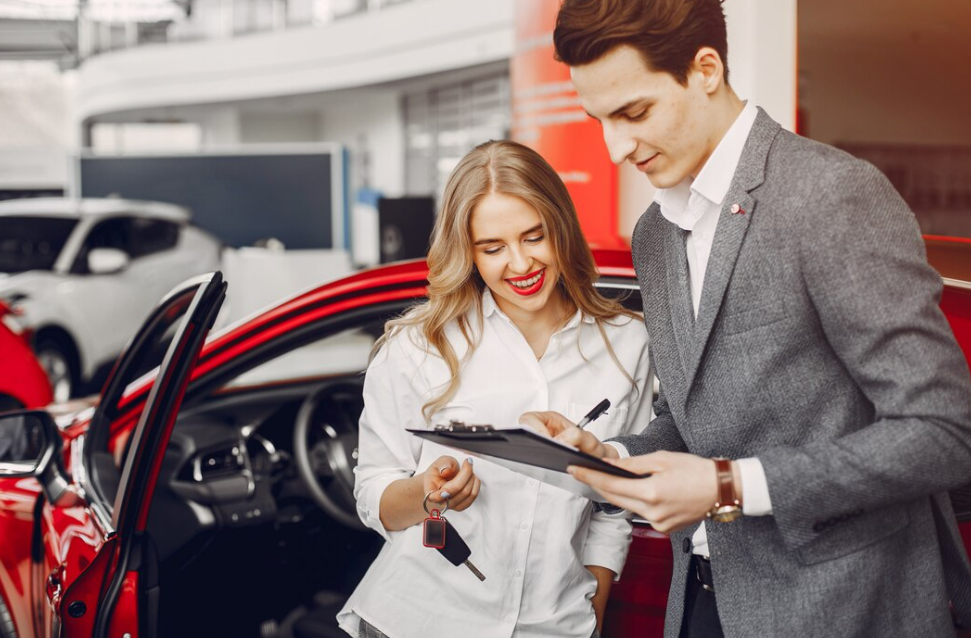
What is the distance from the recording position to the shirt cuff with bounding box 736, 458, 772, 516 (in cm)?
120

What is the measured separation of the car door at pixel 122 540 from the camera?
5.67 feet

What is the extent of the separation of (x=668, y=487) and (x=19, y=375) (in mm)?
4526

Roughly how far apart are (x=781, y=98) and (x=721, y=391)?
8.22ft

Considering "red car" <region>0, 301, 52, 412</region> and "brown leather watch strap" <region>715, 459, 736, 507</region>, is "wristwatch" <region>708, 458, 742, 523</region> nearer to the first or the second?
"brown leather watch strap" <region>715, 459, 736, 507</region>

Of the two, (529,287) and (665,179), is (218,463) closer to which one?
(529,287)

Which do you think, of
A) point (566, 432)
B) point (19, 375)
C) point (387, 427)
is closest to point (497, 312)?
point (387, 427)

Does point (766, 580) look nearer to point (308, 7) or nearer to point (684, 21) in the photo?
point (684, 21)

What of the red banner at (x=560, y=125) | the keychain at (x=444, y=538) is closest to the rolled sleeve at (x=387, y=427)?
the keychain at (x=444, y=538)

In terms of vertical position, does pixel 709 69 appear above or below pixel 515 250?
above

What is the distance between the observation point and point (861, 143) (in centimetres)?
476

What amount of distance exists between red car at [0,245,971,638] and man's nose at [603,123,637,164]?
57 centimetres

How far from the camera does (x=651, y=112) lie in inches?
52.8

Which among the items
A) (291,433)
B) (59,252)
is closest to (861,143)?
(291,433)

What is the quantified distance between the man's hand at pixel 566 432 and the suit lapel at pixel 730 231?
0.22m
